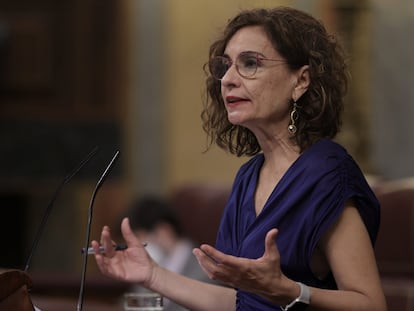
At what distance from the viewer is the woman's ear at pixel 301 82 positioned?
7.86 feet

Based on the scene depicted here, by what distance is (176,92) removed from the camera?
23.5 feet

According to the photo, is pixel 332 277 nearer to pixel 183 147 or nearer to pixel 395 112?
pixel 395 112

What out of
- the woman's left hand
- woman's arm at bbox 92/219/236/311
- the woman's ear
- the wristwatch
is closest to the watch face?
the wristwatch

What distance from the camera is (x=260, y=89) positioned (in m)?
2.35

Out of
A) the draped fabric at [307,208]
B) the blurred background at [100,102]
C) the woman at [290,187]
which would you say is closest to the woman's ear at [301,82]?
the woman at [290,187]

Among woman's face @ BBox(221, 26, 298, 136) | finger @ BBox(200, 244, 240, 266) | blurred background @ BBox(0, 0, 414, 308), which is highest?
woman's face @ BBox(221, 26, 298, 136)

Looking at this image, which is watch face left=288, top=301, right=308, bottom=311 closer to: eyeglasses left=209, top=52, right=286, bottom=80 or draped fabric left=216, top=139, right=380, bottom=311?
draped fabric left=216, top=139, right=380, bottom=311

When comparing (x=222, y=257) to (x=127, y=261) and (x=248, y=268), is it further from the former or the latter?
(x=127, y=261)

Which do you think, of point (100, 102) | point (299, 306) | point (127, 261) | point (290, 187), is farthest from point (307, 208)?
point (100, 102)

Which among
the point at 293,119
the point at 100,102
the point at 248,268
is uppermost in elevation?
the point at 293,119

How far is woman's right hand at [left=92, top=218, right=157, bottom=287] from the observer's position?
2.43 m

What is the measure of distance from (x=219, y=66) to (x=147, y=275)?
0.46 metres

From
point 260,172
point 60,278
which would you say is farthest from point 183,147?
point 260,172

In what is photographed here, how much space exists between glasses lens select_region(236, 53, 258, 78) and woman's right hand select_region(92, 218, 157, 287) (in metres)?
0.40
